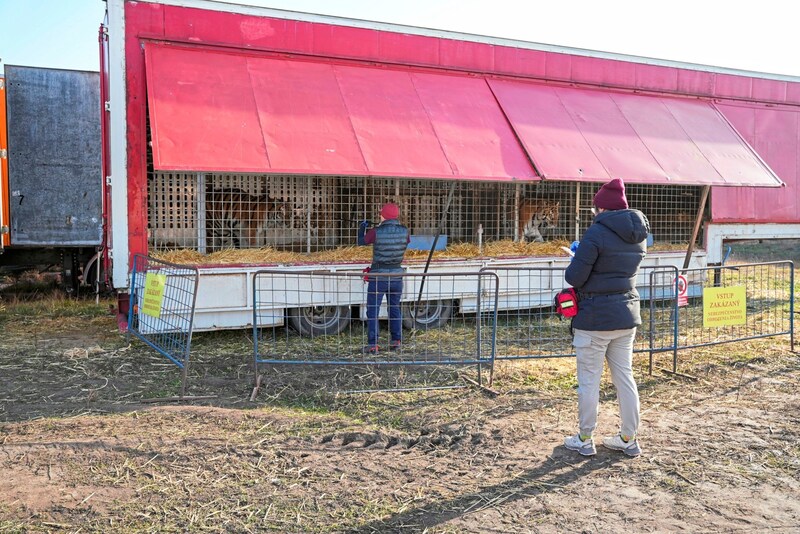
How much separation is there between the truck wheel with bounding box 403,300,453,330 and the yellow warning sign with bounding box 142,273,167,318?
134 inches

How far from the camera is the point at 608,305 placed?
438 cm

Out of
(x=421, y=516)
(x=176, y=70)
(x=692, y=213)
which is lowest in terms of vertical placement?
(x=421, y=516)

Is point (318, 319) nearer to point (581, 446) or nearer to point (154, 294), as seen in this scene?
point (154, 294)

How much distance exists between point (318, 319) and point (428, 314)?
A: 1527 mm

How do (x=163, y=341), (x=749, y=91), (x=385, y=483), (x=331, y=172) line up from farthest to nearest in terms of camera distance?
(x=749, y=91)
(x=331, y=172)
(x=163, y=341)
(x=385, y=483)

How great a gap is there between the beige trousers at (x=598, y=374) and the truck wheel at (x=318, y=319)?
4.14 meters

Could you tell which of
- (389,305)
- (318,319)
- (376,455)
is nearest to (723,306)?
(389,305)

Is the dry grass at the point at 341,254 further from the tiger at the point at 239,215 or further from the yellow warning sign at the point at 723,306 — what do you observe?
the yellow warning sign at the point at 723,306

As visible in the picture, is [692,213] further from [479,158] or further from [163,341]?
[163,341]

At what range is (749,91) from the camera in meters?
11.8

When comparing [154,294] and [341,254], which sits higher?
[341,254]

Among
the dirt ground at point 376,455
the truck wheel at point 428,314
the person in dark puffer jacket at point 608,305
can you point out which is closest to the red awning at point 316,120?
the truck wheel at point 428,314

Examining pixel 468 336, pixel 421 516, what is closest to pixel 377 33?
pixel 468 336

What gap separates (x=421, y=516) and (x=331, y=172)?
15.1 ft
